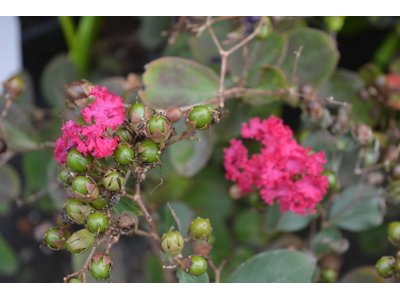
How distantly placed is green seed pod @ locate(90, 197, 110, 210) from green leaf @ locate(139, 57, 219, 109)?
31cm

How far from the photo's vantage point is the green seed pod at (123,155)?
583 mm

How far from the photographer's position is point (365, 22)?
129 cm

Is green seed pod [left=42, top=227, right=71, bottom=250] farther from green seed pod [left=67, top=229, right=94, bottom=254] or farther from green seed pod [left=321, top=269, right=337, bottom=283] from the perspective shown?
green seed pod [left=321, top=269, right=337, bottom=283]

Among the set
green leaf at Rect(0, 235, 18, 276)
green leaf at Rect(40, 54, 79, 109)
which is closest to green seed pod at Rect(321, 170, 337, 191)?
green leaf at Rect(40, 54, 79, 109)

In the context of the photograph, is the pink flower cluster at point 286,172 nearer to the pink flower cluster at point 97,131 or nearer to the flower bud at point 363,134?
the flower bud at point 363,134

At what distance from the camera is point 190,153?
997mm

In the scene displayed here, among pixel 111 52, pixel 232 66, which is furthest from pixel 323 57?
pixel 111 52

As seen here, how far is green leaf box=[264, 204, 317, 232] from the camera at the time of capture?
1004 mm

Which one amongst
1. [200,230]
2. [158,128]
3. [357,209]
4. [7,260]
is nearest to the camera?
[158,128]

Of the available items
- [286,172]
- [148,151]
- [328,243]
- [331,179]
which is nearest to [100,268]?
[148,151]

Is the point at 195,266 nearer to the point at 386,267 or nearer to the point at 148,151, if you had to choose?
the point at 148,151

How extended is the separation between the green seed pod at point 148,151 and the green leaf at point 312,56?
0.54 metres

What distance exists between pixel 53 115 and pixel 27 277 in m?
0.62

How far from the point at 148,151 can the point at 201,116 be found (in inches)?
4.1
